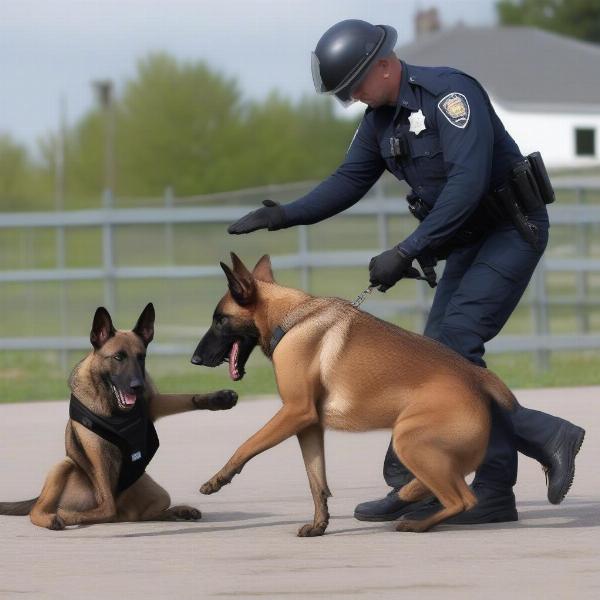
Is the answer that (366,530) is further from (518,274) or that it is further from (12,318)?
(12,318)

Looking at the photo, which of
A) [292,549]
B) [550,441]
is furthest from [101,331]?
[550,441]

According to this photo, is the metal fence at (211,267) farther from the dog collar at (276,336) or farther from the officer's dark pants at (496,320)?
the dog collar at (276,336)

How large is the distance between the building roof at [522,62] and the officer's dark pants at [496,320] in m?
49.5

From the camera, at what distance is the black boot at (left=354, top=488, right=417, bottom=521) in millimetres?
6438

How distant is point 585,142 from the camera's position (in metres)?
57.0

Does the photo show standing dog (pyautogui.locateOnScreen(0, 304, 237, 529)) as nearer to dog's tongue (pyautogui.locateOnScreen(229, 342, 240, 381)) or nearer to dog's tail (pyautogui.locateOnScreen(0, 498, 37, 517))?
dog's tail (pyautogui.locateOnScreen(0, 498, 37, 517))

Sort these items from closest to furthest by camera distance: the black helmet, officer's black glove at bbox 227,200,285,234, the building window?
the black helmet, officer's black glove at bbox 227,200,285,234, the building window

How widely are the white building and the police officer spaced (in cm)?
4721

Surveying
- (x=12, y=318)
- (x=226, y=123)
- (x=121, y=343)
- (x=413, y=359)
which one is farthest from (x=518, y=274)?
(x=226, y=123)

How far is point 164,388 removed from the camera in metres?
12.9

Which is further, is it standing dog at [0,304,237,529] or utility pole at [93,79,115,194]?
utility pole at [93,79,115,194]

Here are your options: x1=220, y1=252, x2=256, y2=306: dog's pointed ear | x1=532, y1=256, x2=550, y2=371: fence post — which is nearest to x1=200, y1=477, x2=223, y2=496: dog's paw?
x1=220, y1=252, x2=256, y2=306: dog's pointed ear

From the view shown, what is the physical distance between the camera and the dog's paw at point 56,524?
20.8 feet

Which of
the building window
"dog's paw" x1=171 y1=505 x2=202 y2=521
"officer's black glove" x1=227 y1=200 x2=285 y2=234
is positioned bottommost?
"dog's paw" x1=171 y1=505 x2=202 y2=521
